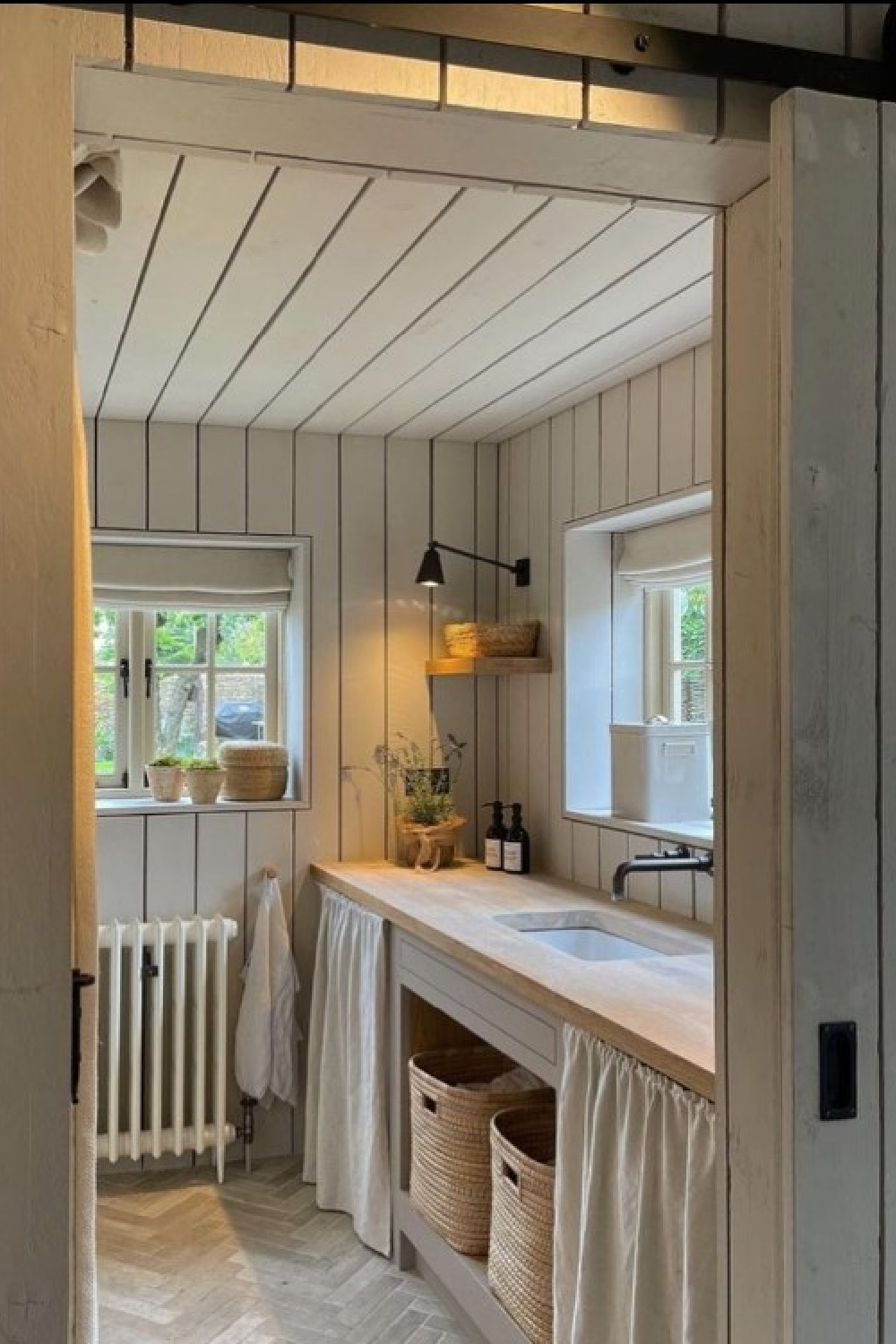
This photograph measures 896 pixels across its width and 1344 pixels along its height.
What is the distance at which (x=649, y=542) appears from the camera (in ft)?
11.6

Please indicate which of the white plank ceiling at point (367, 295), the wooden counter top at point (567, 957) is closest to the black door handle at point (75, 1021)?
the wooden counter top at point (567, 957)

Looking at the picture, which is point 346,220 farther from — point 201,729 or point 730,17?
point 201,729

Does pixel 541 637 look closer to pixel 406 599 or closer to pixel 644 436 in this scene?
pixel 406 599

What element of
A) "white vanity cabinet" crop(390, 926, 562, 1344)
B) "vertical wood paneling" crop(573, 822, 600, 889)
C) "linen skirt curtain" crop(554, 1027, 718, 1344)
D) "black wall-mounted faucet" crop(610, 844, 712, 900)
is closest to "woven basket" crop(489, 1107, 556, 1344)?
"white vanity cabinet" crop(390, 926, 562, 1344)

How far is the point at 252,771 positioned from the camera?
401 cm

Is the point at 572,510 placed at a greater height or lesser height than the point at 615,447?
lesser

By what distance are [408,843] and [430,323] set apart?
169 cm

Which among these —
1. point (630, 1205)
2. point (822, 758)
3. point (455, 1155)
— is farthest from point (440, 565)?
point (822, 758)

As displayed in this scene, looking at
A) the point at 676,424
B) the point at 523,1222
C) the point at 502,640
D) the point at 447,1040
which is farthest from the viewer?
the point at 502,640

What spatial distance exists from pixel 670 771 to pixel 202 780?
1523mm

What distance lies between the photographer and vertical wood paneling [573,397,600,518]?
3.53 meters

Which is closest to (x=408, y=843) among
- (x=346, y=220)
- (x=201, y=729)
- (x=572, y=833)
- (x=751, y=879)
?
(x=572, y=833)

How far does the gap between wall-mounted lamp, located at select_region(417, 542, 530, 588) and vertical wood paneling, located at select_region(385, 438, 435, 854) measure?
74mm

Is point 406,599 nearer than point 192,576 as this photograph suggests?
No
